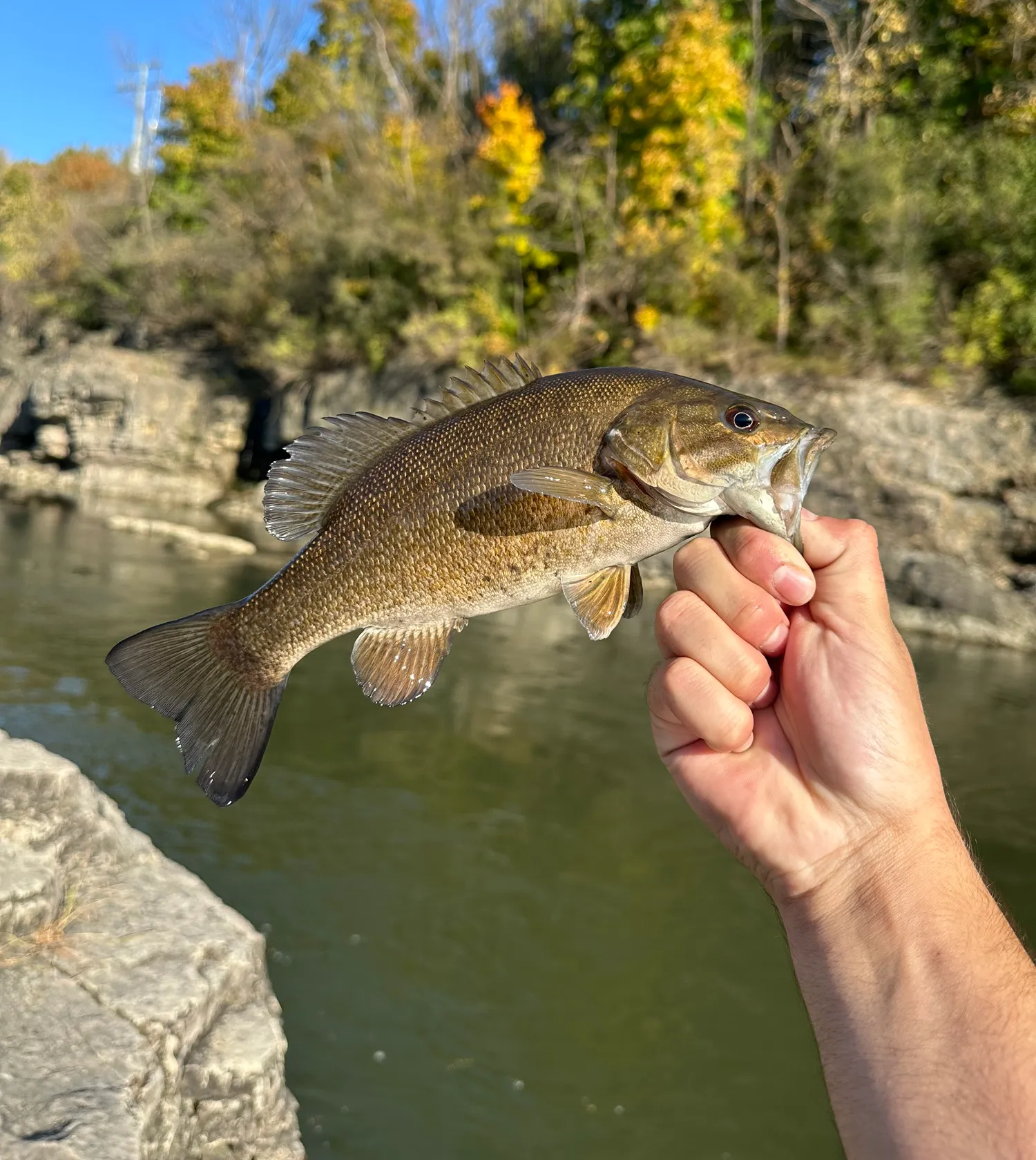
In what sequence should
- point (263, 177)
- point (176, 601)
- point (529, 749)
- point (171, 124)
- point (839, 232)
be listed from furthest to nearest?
point (171, 124)
point (263, 177)
point (839, 232)
point (176, 601)
point (529, 749)

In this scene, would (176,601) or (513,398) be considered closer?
(513,398)

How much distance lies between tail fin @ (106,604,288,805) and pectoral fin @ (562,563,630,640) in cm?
79

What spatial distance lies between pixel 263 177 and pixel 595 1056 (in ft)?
121

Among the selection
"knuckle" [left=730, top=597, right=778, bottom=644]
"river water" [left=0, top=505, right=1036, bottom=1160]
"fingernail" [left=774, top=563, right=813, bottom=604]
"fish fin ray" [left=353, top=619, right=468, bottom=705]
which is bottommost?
"river water" [left=0, top=505, right=1036, bottom=1160]

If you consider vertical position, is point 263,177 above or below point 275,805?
above

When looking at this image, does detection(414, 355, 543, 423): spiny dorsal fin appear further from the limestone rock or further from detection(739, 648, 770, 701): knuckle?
the limestone rock

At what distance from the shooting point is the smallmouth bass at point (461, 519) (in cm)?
215

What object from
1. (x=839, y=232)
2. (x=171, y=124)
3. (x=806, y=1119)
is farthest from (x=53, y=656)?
(x=171, y=124)

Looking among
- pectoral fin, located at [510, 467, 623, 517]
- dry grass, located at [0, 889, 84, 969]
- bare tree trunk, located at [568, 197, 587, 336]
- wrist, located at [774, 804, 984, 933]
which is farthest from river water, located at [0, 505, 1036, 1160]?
bare tree trunk, located at [568, 197, 587, 336]

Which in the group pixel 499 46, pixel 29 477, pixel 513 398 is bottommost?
pixel 29 477

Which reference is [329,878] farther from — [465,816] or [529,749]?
[529,749]

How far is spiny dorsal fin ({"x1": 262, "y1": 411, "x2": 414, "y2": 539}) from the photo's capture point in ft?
7.95

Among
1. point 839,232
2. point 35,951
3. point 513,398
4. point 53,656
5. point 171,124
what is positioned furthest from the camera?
point 171,124

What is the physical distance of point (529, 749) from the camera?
10734 mm
